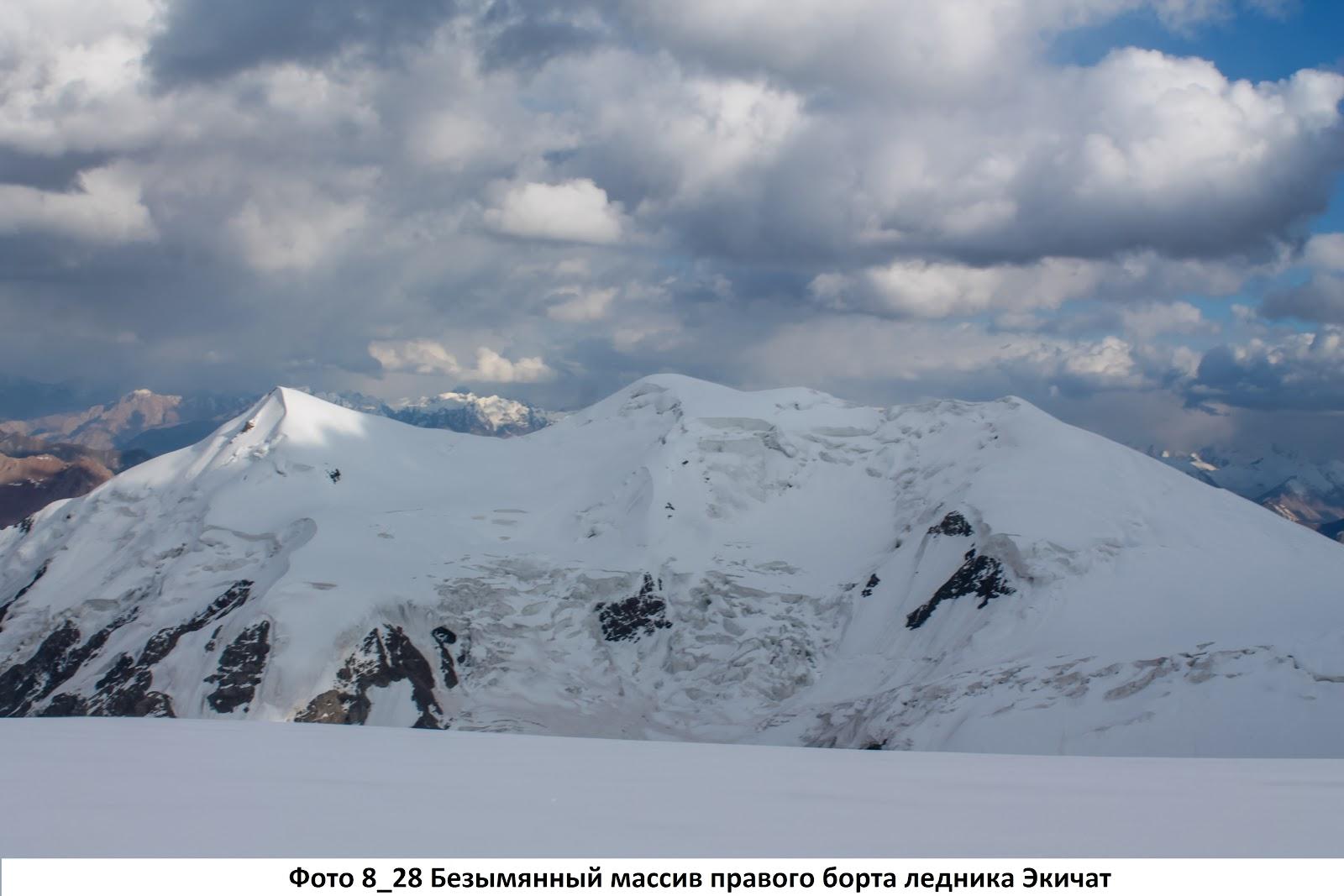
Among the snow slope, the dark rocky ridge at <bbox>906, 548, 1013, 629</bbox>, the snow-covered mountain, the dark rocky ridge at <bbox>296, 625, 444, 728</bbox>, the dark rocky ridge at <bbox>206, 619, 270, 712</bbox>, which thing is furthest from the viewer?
the dark rocky ridge at <bbox>296, 625, 444, 728</bbox>

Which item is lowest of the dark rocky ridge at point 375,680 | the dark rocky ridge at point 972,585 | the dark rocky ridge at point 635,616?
the dark rocky ridge at point 375,680

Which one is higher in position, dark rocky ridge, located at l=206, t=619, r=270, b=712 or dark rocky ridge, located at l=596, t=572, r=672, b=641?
dark rocky ridge, located at l=596, t=572, r=672, b=641

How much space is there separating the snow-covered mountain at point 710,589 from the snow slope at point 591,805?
3273 inches

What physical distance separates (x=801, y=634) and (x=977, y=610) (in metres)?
27.6

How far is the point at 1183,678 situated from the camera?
95.5 m

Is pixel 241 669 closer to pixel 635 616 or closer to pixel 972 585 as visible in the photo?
pixel 635 616

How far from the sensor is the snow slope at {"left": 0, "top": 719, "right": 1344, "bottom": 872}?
1080 centimetres

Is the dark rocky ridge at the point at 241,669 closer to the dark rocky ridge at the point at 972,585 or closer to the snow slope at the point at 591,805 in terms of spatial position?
the dark rocky ridge at the point at 972,585

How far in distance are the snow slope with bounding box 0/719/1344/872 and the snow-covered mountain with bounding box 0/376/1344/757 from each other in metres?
83.1

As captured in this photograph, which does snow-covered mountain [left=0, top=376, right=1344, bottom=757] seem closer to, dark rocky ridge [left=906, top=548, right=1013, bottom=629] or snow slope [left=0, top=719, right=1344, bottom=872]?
dark rocky ridge [left=906, top=548, right=1013, bottom=629]

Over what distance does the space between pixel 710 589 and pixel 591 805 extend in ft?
476

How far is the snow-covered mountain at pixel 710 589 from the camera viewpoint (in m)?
106

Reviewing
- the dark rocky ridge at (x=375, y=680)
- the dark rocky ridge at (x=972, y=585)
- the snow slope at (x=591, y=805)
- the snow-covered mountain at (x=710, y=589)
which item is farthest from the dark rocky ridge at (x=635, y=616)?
the snow slope at (x=591, y=805)

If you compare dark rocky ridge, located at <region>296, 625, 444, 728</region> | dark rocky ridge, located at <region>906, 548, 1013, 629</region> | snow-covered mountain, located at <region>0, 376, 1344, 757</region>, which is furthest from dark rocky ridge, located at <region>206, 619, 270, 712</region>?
dark rocky ridge, located at <region>906, 548, 1013, 629</region>
